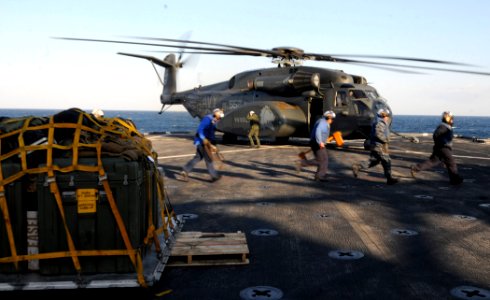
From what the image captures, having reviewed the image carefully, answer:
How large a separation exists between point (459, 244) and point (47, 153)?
5.49 meters

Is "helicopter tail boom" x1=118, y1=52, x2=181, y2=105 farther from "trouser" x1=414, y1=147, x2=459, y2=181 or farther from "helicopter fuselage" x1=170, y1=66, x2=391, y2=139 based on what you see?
"trouser" x1=414, y1=147, x2=459, y2=181

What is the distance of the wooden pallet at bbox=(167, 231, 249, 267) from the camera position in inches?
204

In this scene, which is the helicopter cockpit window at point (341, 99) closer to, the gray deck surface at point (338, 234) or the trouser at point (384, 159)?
Answer: the gray deck surface at point (338, 234)

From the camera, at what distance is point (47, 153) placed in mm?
4277

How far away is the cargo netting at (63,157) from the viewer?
4.23 meters

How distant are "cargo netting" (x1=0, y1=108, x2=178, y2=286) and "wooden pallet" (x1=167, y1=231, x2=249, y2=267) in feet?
1.03

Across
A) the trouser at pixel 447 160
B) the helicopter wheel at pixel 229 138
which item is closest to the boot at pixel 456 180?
the trouser at pixel 447 160

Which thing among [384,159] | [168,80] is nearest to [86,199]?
[384,159]

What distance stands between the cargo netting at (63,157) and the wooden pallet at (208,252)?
1.03 feet

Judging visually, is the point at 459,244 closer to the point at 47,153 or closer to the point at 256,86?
the point at 47,153

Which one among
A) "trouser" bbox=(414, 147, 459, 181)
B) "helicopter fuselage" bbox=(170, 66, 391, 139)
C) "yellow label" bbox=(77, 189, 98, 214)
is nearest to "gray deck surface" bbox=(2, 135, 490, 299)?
"trouser" bbox=(414, 147, 459, 181)

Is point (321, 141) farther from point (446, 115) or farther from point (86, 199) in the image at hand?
point (86, 199)

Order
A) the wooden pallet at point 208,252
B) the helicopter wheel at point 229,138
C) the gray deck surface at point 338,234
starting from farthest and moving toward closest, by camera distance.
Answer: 1. the helicopter wheel at point 229,138
2. the wooden pallet at point 208,252
3. the gray deck surface at point 338,234

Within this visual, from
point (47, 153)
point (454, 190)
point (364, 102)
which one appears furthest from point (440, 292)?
point (364, 102)
